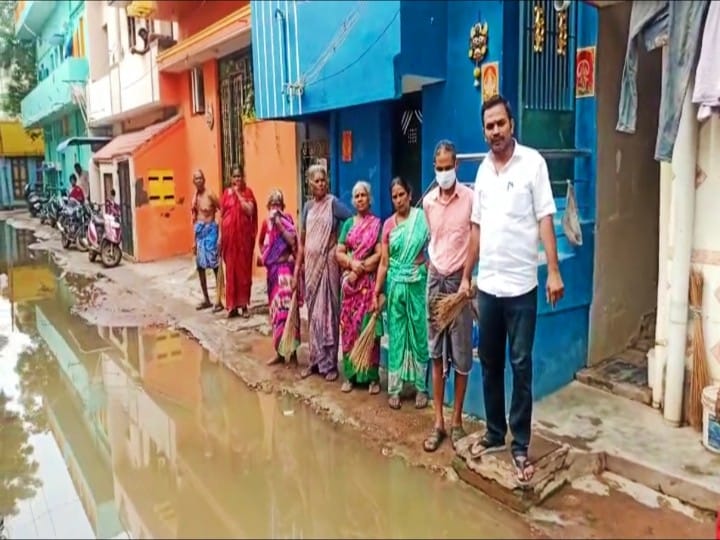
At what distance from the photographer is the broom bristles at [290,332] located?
5414 mm

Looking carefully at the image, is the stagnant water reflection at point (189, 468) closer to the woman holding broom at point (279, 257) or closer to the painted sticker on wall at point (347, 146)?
the woman holding broom at point (279, 257)

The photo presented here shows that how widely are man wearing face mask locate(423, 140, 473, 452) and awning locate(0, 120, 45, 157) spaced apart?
2926 cm

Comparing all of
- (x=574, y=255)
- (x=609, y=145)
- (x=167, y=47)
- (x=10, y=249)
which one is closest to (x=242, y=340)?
(x=574, y=255)

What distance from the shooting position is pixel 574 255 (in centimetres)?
445

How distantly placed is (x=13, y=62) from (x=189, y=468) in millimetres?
24117

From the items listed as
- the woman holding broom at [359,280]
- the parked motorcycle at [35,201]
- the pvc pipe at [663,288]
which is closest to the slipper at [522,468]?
the pvc pipe at [663,288]

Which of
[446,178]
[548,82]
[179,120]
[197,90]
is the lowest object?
[446,178]

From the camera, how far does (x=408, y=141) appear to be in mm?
6320

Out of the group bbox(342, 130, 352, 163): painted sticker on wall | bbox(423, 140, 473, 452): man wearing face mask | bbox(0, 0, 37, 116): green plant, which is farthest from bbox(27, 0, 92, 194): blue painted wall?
bbox(423, 140, 473, 452): man wearing face mask

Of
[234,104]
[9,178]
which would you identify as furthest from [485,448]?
[9,178]

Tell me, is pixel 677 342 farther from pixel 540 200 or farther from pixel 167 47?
pixel 167 47

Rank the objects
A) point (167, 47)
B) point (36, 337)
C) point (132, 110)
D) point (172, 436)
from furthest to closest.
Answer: point (132, 110) → point (167, 47) → point (36, 337) → point (172, 436)

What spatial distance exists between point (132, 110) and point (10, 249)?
473 cm

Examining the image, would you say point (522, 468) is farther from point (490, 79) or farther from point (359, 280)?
point (490, 79)
